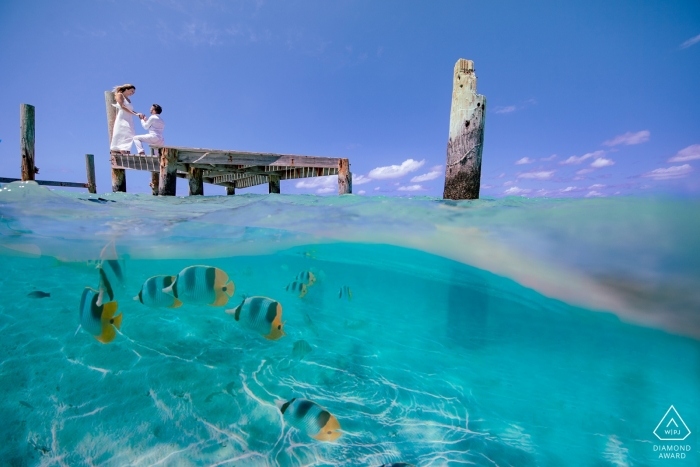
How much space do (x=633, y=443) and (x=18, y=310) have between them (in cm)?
1737

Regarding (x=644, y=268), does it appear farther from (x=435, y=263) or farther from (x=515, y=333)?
(x=515, y=333)

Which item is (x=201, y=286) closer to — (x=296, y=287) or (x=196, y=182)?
(x=296, y=287)

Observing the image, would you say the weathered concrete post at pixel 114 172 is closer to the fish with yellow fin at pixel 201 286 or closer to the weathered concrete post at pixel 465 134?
the fish with yellow fin at pixel 201 286

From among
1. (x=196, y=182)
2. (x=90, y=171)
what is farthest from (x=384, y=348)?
(x=90, y=171)

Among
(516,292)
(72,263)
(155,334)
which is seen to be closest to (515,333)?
(516,292)

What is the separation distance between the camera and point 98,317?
358 cm

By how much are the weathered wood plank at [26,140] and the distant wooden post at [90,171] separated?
18.1 ft

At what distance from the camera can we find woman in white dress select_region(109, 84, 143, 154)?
11268 mm

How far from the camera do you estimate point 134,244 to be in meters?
9.29

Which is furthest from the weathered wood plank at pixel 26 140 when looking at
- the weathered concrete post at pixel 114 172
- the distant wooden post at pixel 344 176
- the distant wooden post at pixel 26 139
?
the distant wooden post at pixel 344 176

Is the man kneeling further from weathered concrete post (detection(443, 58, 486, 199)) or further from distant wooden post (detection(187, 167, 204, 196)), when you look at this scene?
weathered concrete post (detection(443, 58, 486, 199))

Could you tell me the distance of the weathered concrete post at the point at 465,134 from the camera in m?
6.62

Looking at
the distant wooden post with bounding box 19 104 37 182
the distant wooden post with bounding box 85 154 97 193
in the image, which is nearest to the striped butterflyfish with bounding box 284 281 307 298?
the distant wooden post with bounding box 19 104 37 182

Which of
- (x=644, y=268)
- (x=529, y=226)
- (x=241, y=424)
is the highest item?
A: (x=529, y=226)
